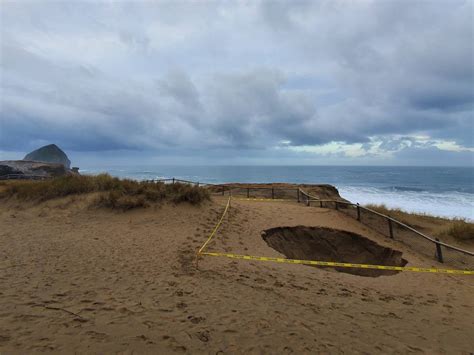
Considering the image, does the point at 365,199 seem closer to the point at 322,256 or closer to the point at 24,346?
the point at 322,256

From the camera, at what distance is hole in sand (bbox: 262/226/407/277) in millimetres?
9633

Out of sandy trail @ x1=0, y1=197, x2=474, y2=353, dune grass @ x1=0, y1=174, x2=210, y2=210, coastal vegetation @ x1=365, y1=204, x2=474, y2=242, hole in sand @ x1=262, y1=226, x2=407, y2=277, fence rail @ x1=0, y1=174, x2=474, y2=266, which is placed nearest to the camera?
sandy trail @ x1=0, y1=197, x2=474, y2=353

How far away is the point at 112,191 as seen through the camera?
11211 mm

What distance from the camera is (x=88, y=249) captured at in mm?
7137

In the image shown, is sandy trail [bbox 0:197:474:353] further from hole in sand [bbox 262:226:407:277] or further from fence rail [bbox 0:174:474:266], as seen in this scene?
fence rail [bbox 0:174:474:266]

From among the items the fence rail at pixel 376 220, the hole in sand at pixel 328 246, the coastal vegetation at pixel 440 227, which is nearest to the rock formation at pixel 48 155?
the fence rail at pixel 376 220

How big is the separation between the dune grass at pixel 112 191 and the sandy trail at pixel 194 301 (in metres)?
2.08

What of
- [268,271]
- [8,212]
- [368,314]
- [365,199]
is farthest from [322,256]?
[365,199]

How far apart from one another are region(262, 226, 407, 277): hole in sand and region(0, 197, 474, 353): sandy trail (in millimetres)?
1189

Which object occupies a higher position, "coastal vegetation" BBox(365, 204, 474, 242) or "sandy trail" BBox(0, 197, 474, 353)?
"sandy trail" BBox(0, 197, 474, 353)

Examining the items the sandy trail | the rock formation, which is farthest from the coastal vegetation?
the rock formation

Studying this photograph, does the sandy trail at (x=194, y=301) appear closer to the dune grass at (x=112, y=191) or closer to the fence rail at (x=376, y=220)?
the fence rail at (x=376, y=220)

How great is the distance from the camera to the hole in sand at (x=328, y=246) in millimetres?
9633

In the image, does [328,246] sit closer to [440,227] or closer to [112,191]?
[440,227]
